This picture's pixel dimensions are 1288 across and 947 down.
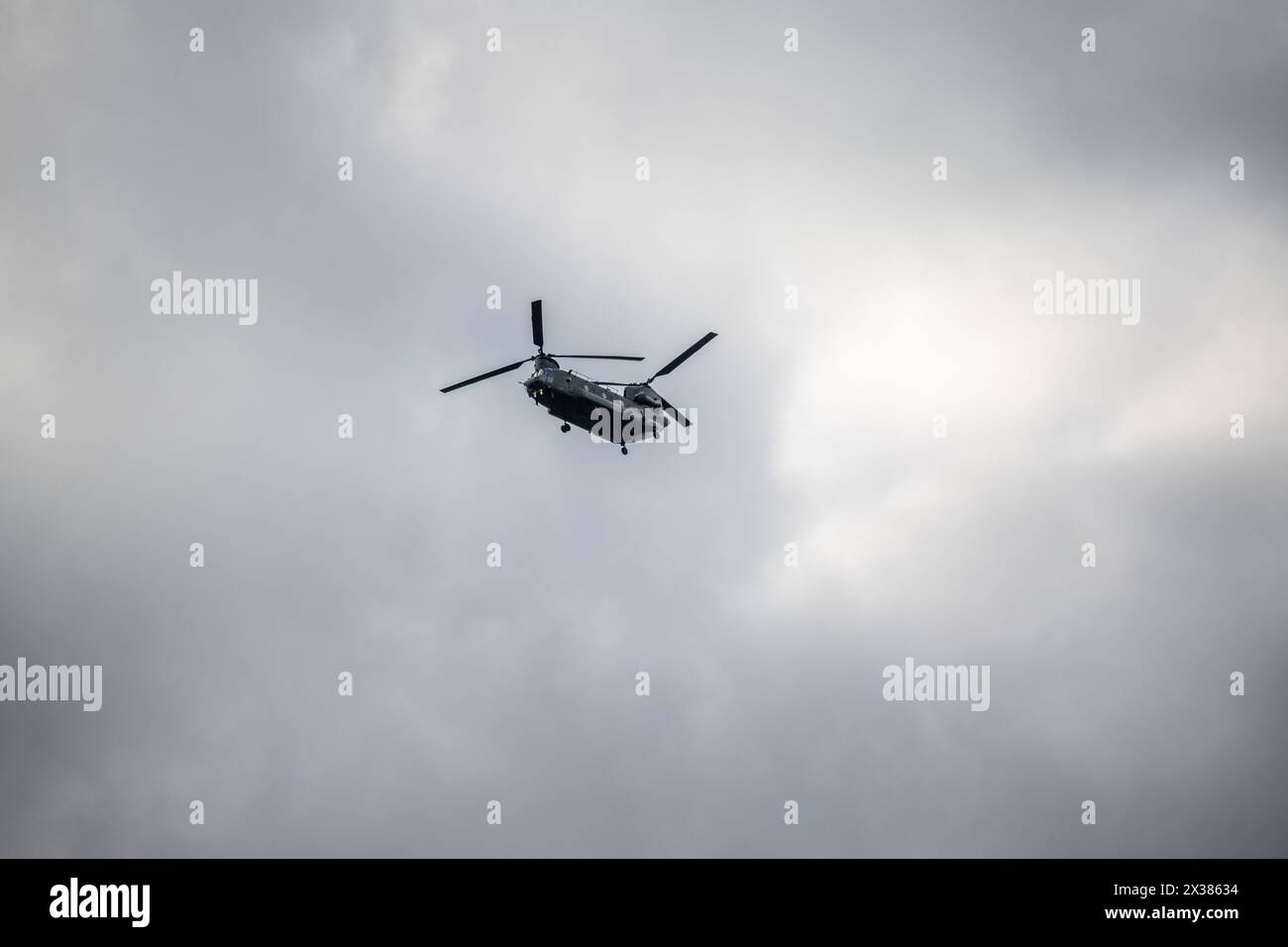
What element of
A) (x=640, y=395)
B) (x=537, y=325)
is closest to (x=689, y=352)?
(x=640, y=395)

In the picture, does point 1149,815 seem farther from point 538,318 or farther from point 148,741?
point 148,741

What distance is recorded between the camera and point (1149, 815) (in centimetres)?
13262

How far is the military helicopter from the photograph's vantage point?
213ft

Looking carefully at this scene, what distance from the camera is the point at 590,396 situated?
2586 inches
